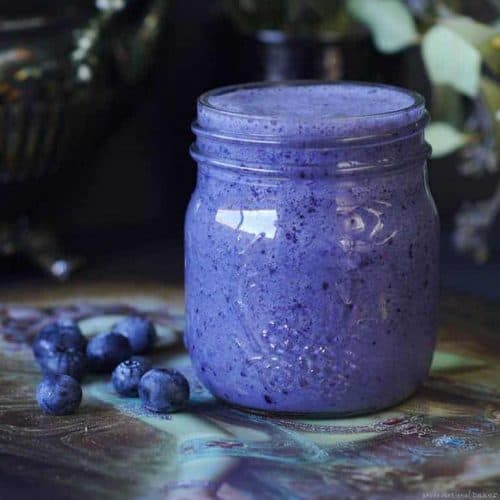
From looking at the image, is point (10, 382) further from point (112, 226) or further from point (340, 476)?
point (112, 226)

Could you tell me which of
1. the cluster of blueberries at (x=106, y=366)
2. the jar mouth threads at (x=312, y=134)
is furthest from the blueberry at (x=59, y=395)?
the jar mouth threads at (x=312, y=134)

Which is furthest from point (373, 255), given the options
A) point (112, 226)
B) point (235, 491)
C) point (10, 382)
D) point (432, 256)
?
point (112, 226)

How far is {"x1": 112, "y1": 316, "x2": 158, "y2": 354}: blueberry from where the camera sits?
3.37 feet

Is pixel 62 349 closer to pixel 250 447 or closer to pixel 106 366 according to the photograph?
pixel 106 366

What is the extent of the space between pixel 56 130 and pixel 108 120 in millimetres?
86

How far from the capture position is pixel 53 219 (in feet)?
4.72

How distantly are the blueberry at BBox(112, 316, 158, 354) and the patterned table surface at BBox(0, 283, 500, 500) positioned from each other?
0.09ft

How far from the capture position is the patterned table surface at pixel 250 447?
755 mm

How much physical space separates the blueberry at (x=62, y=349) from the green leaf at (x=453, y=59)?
43cm

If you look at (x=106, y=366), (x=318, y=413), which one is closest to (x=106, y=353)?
(x=106, y=366)

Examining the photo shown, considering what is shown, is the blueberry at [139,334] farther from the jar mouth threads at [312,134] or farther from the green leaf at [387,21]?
the green leaf at [387,21]

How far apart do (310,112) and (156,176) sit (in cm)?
64

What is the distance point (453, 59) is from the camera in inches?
43.1

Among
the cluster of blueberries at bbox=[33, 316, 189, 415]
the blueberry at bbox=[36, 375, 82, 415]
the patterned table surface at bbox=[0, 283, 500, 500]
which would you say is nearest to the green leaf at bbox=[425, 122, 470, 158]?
the patterned table surface at bbox=[0, 283, 500, 500]
